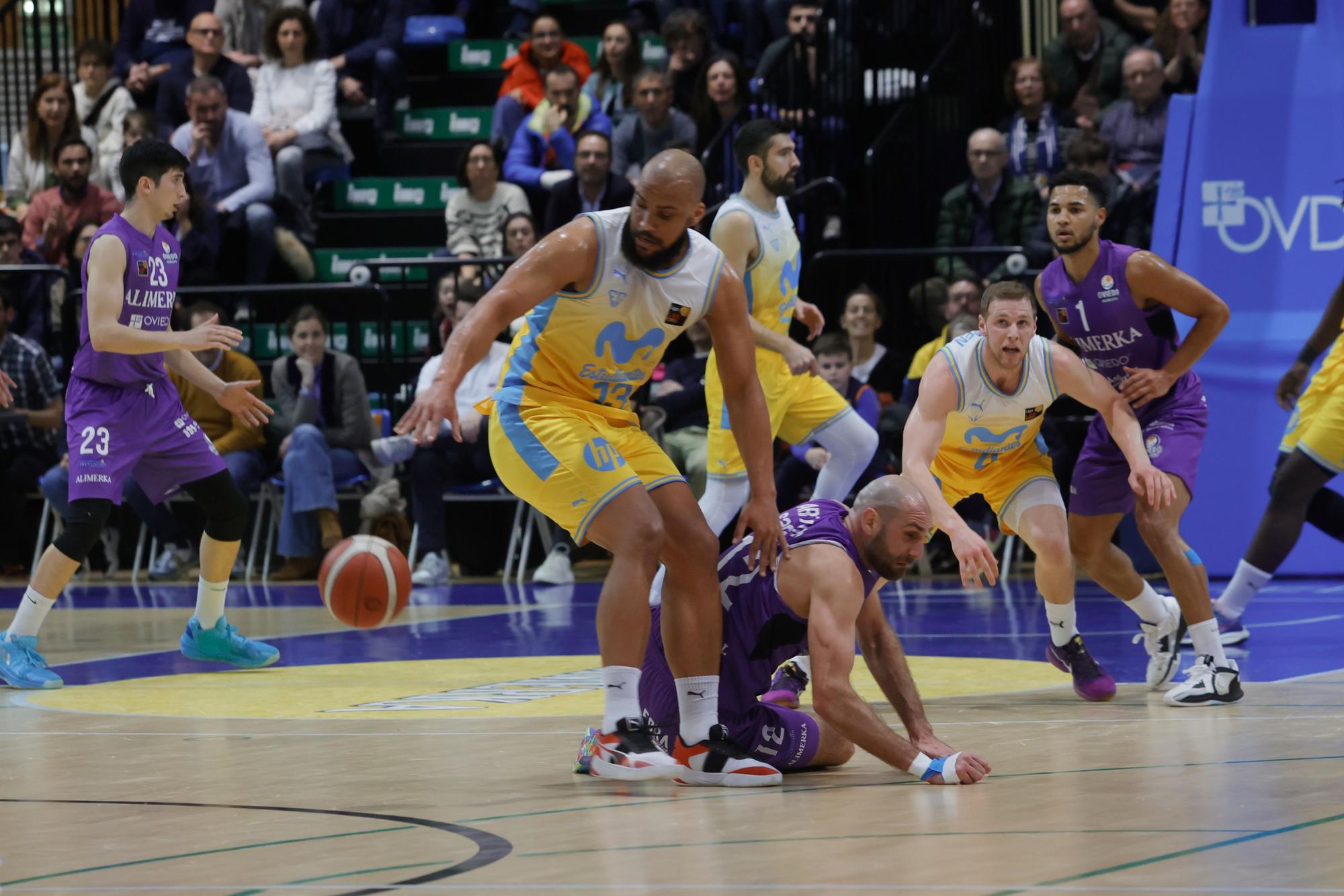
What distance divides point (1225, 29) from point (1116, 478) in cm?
531

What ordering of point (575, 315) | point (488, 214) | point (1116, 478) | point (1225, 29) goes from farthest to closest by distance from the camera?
1. point (488, 214)
2. point (1225, 29)
3. point (1116, 478)
4. point (575, 315)

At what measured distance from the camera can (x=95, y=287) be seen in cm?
715

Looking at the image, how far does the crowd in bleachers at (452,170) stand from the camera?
463 inches

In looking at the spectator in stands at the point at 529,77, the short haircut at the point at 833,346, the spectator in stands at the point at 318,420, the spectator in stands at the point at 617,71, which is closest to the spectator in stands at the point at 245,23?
the spectator in stands at the point at 529,77

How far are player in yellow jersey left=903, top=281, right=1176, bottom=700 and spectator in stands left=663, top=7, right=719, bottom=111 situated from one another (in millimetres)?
7466

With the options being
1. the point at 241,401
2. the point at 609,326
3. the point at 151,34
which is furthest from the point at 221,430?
the point at 609,326

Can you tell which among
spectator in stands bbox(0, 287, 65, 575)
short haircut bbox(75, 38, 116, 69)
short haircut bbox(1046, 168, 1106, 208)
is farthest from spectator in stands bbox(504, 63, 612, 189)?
short haircut bbox(1046, 168, 1106, 208)

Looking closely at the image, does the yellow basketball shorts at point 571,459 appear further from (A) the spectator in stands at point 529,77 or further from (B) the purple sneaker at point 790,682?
(A) the spectator in stands at point 529,77

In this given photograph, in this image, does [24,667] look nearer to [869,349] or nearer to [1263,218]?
[869,349]

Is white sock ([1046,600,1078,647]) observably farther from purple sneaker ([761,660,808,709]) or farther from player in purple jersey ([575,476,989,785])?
player in purple jersey ([575,476,989,785])

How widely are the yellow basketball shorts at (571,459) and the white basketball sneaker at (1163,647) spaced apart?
219cm

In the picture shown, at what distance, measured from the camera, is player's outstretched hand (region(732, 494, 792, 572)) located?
4934mm

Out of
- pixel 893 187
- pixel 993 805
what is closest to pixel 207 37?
pixel 893 187

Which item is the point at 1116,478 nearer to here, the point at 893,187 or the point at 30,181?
the point at 893,187
